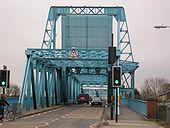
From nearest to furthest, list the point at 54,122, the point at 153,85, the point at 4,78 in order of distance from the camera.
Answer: the point at 54,122
the point at 4,78
the point at 153,85

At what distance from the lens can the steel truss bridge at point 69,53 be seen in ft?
169

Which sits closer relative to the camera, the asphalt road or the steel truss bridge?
the asphalt road

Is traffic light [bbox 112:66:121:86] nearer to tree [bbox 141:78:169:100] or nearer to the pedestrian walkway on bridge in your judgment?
the pedestrian walkway on bridge

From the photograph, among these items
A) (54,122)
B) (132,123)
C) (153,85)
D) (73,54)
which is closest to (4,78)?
(54,122)

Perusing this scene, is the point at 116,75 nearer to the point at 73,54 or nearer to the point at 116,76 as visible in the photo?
the point at 116,76

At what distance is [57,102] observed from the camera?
243 feet

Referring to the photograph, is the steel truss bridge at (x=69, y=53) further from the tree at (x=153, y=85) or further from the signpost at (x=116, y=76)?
the tree at (x=153, y=85)

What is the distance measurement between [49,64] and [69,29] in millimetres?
12311

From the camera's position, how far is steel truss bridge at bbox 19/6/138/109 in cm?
5162

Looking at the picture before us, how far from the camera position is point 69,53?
52.2 metres

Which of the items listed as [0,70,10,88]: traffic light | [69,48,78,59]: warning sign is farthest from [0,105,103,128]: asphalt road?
[69,48,78,59]: warning sign

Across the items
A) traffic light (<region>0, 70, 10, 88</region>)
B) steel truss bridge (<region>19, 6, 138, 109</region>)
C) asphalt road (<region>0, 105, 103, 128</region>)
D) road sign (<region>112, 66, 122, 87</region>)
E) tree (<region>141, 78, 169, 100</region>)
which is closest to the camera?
asphalt road (<region>0, 105, 103, 128</region>)

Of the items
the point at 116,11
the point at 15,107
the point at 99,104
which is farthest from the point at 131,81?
the point at 15,107

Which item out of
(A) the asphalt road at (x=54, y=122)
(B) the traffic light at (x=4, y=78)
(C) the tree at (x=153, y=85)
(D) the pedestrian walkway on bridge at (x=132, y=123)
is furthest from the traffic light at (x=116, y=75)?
(C) the tree at (x=153, y=85)
